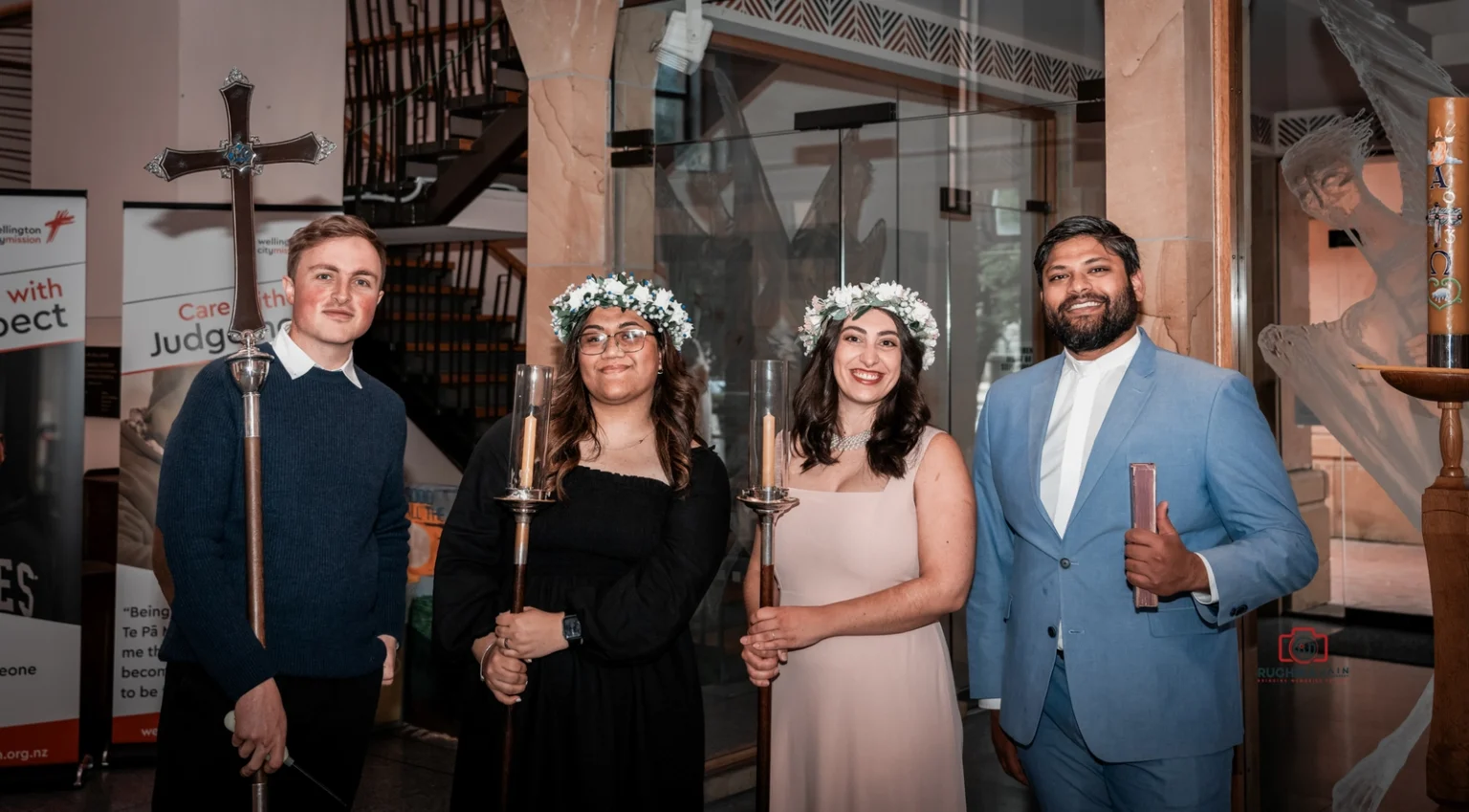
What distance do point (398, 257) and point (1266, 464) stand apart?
850 centimetres

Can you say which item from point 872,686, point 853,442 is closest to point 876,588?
point 872,686

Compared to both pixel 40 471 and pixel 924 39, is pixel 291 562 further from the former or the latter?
pixel 40 471

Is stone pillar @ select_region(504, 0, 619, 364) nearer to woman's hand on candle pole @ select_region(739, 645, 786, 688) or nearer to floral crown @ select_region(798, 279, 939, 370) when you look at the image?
floral crown @ select_region(798, 279, 939, 370)

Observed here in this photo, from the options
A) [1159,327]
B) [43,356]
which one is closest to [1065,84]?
[1159,327]

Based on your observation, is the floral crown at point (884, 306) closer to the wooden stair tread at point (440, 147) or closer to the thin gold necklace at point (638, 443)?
the thin gold necklace at point (638, 443)

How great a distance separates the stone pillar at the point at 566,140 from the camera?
15.7ft

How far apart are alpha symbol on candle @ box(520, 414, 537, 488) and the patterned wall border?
7.25 feet

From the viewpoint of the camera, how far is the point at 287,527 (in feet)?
7.80

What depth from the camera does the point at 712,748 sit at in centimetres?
465

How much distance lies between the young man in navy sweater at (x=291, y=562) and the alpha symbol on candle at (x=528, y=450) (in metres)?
0.45

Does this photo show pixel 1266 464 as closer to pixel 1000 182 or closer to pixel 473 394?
pixel 1000 182

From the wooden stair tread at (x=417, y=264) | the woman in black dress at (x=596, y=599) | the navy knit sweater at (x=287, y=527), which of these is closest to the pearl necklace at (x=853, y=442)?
the woman in black dress at (x=596, y=599)

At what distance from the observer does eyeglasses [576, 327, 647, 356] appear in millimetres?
2580

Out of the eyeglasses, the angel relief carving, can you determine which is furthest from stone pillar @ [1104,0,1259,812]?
the eyeglasses
